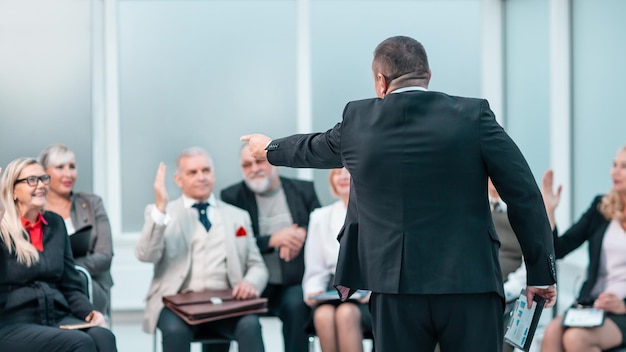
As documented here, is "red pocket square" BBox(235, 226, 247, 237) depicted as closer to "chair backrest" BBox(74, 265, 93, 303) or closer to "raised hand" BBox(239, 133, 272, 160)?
"chair backrest" BBox(74, 265, 93, 303)

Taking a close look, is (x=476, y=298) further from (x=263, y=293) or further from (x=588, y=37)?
(x=588, y=37)

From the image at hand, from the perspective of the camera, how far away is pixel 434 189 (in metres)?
2.80

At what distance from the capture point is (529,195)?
2846mm

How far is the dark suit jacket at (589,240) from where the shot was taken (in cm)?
466

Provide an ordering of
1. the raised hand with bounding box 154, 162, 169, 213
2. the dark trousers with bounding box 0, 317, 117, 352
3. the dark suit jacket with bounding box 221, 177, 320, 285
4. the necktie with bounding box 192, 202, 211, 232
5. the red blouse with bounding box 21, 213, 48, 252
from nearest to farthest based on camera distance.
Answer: the dark trousers with bounding box 0, 317, 117, 352
the red blouse with bounding box 21, 213, 48, 252
the raised hand with bounding box 154, 162, 169, 213
the necktie with bounding box 192, 202, 211, 232
the dark suit jacket with bounding box 221, 177, 320, 285

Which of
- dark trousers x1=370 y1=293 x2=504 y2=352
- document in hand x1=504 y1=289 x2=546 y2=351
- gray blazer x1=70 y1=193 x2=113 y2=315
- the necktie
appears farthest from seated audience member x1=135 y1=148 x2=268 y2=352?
dark trousers x1=370 y1=293 x2=504 y2=352

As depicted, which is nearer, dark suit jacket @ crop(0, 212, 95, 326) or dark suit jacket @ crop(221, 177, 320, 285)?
dark suit jacket @ crop(0, 212, 95, 326)

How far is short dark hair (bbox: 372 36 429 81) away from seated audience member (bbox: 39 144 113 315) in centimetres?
258

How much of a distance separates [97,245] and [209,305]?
829 millimetres

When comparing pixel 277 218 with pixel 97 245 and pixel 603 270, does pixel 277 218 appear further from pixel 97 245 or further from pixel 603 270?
pixel 603 270

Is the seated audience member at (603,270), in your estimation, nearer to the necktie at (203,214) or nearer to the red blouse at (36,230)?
the necktie at (203,214)

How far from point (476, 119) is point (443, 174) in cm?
19

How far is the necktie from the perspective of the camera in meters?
5.00

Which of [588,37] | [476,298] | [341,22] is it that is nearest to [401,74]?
[476,298]
